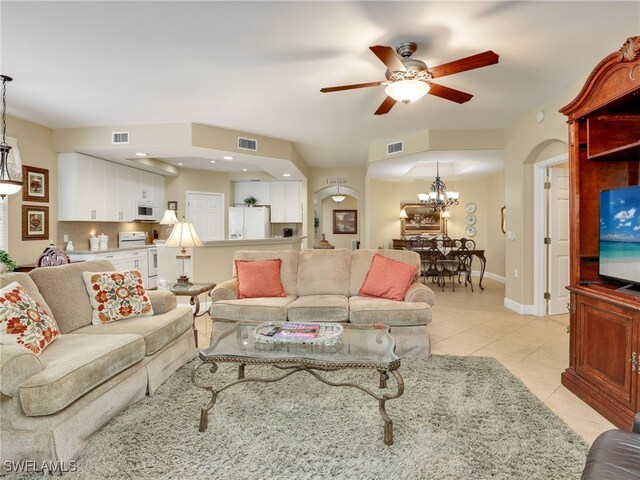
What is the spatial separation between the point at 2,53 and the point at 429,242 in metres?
7.16

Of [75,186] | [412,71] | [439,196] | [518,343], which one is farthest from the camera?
[439,196]

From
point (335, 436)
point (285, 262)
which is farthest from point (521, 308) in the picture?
point (335, 436)

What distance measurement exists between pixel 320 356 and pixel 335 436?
0.44 m

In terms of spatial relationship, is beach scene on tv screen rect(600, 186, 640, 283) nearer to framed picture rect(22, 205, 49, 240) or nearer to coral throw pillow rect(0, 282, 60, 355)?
coral throw pillow rect(0, 282, 60, 355)

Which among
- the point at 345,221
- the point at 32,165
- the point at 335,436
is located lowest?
the point at 335,436

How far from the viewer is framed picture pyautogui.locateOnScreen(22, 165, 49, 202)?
4637mm

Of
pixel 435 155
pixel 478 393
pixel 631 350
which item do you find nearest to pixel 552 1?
pixel 631 350

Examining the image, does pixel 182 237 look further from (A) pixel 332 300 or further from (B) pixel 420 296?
(B) pixel 420 296

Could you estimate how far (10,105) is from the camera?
163 inches

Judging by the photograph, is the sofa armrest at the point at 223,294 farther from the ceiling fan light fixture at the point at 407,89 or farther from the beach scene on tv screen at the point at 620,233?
the beach scene on tv screen at the point at 620,233

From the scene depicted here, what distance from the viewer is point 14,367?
1637mm

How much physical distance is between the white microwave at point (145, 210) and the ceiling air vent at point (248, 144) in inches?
105

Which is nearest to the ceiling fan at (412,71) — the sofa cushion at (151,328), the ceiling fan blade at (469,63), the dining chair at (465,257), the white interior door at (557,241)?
the ceiling fan blade at (469,63)

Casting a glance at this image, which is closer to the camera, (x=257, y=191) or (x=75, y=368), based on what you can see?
(x=75, y=368)
